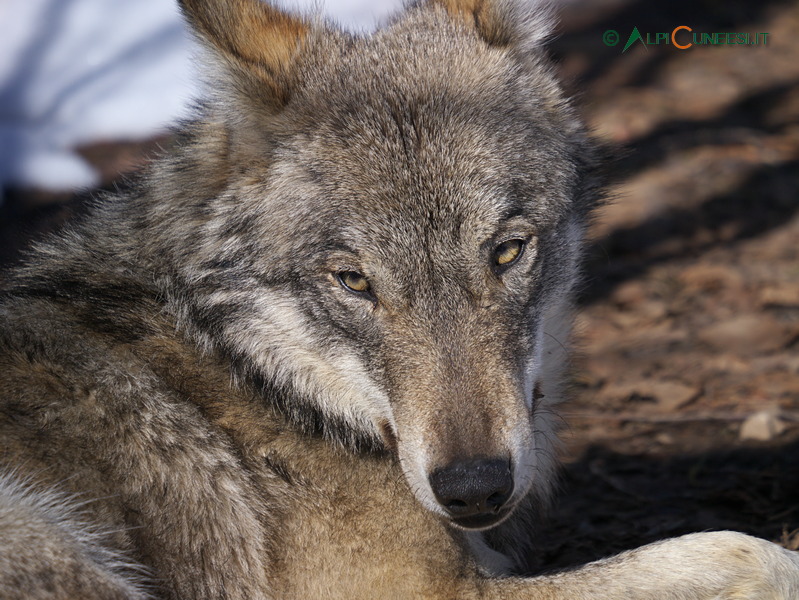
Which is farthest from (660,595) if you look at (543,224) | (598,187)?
(598,187)

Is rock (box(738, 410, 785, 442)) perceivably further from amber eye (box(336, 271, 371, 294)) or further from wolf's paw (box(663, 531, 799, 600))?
amber eye (box(336, 271, 371, 294))

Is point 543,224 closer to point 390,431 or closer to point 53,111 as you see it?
point 390,431

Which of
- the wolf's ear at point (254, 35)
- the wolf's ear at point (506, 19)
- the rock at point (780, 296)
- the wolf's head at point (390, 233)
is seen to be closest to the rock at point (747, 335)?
the rock at point (780, 296)

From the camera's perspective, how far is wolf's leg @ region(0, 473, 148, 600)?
261cm

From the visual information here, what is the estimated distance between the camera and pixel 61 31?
9.05 m

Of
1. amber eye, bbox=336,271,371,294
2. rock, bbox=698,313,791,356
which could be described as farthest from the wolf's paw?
rock, bbox=698,313,791,356

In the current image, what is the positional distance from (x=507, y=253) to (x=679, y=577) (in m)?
1.24

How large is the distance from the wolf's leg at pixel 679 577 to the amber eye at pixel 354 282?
1.08m

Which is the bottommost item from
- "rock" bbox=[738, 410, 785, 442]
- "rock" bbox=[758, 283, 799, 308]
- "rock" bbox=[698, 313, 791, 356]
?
"rock" bbox=[738, 410, 785, 442]

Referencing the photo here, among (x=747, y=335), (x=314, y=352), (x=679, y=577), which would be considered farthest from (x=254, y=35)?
(x=747, y=335)

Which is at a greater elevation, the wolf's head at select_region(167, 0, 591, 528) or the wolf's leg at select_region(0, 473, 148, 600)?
the wolf's head at select_region(167, 0, 591, 528)

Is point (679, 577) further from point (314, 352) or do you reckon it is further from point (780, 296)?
point (780, 296)

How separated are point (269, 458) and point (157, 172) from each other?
1221 millimetres

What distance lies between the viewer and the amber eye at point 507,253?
311 centimetres
